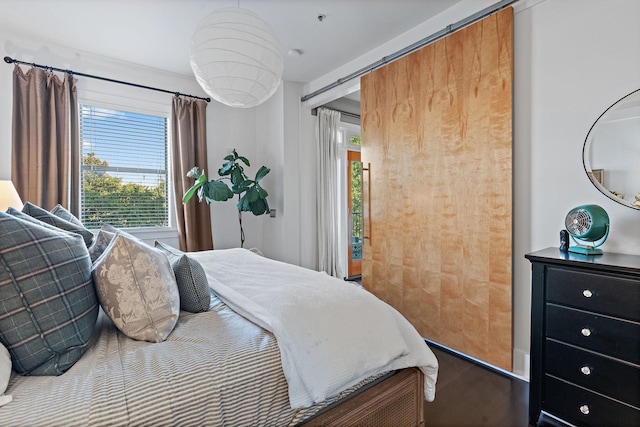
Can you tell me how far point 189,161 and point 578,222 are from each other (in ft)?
11.6

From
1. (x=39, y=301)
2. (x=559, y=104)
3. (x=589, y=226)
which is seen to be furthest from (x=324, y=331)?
(x=559, y=104)

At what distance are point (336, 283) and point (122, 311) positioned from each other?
879 millimetres

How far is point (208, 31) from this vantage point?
61.7 inches

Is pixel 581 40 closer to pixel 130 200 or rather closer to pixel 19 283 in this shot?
pixel 19 283

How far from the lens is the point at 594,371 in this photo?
1448 mm

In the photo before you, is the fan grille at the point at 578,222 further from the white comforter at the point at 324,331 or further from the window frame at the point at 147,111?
the window frame at the point at 147,111

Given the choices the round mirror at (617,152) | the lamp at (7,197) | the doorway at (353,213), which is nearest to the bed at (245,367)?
the round mirror at (617,152)

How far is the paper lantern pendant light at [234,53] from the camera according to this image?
1557mm

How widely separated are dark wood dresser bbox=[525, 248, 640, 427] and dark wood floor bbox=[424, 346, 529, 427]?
6.0 inches

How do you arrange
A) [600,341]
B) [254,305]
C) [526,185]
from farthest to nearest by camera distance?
[526,185]
[600,341]
[254,305]

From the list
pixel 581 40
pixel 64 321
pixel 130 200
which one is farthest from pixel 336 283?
pixel 130 200

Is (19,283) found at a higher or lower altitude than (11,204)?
lower

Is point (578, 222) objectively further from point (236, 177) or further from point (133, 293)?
point (236, 177)

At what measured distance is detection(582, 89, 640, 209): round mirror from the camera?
5.40ft
